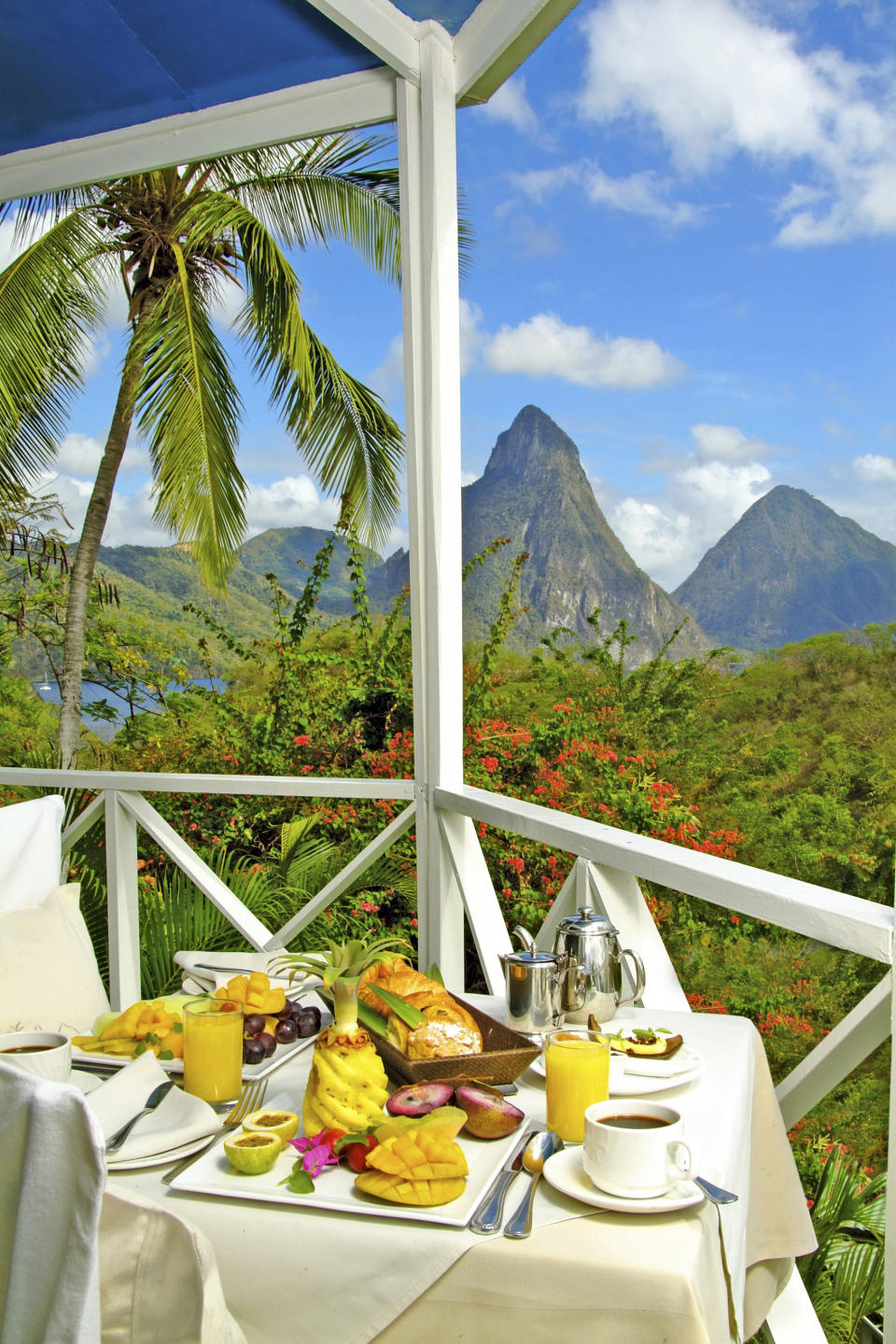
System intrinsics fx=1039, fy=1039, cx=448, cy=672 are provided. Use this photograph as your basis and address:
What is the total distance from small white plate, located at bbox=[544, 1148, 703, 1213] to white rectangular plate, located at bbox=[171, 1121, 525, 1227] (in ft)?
0.20

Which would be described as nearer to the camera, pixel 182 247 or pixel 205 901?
pixel 205 901

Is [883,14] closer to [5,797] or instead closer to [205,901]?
[205,901]

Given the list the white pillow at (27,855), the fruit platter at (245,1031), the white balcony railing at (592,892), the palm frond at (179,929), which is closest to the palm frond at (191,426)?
the palm frond at (179,929)

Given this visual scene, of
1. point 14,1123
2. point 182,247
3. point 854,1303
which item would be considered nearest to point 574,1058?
point 14,1123

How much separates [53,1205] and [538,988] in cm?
70

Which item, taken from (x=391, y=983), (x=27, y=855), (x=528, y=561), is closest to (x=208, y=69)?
(x=27, y=855)


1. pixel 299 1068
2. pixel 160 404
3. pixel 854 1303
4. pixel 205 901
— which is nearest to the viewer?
pixel 299 1068

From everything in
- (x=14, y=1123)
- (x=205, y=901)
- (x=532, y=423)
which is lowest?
(x=205, y=901)

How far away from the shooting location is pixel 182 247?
670 cm

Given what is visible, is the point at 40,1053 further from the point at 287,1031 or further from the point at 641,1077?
the point at 641,1077

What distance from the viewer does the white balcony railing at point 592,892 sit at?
4.40ft

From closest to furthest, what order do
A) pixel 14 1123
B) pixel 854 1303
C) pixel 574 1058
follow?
pixel 14 1123
pixel 574 1058
pixel 854 1303

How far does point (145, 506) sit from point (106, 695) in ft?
5.69

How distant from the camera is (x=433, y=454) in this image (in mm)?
2484
